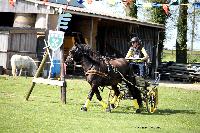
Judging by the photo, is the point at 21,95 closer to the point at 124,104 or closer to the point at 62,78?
the point at 62,78

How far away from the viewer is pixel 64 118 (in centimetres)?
1095

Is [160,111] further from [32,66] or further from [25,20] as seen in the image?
[25,20]

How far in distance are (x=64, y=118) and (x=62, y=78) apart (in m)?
3.36

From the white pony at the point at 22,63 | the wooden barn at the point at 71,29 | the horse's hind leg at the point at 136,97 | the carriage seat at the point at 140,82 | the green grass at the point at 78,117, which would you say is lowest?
the green grass at the point at 78,117

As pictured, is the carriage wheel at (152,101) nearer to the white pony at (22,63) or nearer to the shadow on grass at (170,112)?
the shadow on grass at (170,112)

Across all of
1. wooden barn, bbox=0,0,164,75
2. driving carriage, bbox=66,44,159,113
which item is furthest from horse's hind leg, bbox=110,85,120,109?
wooden barn, bbox=0,0,164,75

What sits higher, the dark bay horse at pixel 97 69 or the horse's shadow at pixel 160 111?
the dark bay horse at pixel 97 69

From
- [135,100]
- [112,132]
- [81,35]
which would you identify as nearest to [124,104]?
[135,100]

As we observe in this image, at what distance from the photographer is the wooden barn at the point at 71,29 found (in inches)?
1035

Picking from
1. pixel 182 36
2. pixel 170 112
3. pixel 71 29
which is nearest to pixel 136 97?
pixel 170 112

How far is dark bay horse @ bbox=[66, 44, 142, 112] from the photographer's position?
12.7 meters

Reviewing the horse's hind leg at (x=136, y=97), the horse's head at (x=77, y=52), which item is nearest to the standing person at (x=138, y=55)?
the horse's hind leg at (x=136, y=97)

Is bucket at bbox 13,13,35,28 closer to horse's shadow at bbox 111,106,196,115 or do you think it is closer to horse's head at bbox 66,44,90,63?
horse's shadow at bbox 111,106,196,115

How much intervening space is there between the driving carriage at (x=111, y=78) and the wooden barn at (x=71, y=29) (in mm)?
9406
